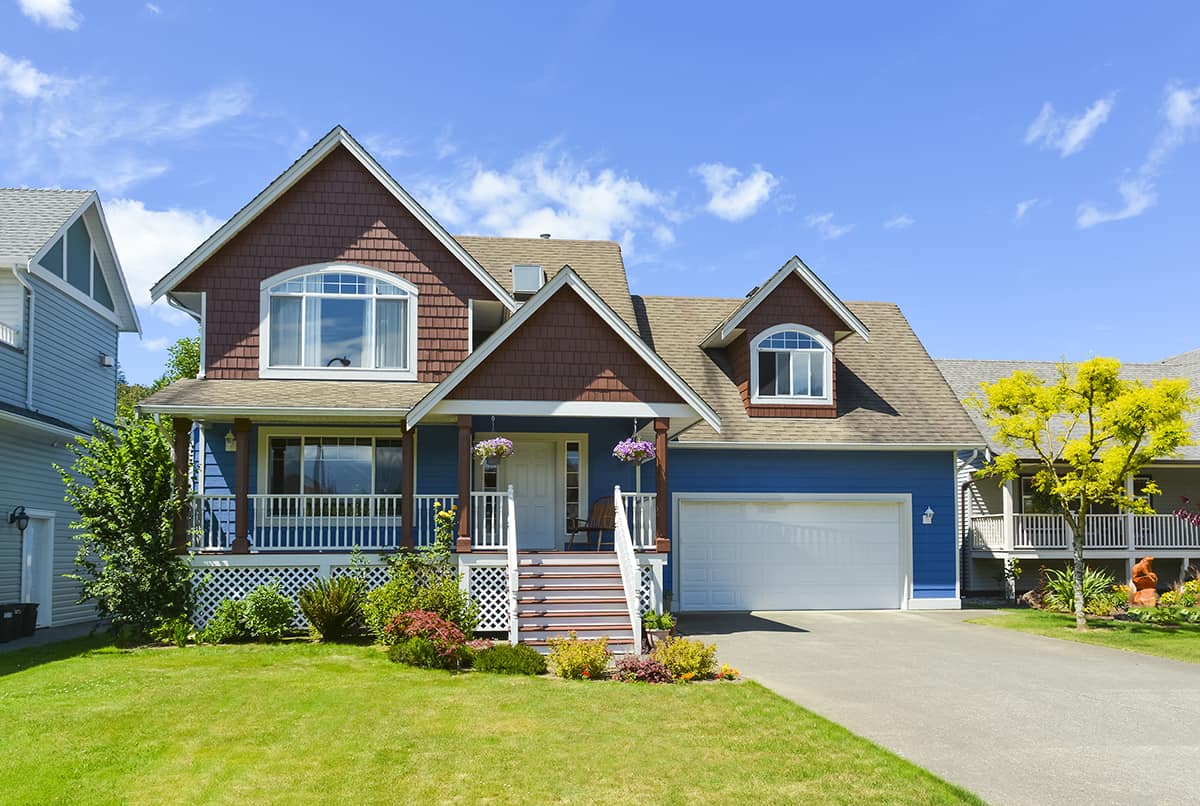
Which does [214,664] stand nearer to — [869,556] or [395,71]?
[395,71]

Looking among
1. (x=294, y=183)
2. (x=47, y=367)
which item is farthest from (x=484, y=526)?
(x=47, y=367)

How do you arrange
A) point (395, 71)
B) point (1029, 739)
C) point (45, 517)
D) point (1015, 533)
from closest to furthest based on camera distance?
point (1029, 739) → point (395, 71) → point (45, 517) → point (1015, 533)

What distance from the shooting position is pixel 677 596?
20.6 m

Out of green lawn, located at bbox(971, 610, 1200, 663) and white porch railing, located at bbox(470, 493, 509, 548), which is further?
white porch railing, located at bbox(470, 493, 509, 548)

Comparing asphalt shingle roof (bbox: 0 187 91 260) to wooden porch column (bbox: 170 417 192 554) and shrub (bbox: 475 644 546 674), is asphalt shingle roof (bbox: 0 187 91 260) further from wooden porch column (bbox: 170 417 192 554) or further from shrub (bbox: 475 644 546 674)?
shrub (bbox: 475 644 546 674)

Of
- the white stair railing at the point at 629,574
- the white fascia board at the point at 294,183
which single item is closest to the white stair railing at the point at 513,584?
the white stair railing at the point at 629,574

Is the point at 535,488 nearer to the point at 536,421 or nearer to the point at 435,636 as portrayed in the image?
the point at 536,421

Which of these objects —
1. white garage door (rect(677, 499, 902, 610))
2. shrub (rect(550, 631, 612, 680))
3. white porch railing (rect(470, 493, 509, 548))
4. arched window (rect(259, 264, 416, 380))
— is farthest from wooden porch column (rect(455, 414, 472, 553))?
white garage door (rect(677, 499, 902, 610))

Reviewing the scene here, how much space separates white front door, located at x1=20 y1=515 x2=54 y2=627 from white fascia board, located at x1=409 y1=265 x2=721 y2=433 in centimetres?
908

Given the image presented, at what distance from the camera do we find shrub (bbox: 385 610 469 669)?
12.8 meters

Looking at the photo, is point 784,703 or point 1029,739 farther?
point 784,703

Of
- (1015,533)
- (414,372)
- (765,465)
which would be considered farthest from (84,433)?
(1015,533)

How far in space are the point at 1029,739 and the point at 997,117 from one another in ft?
44.0

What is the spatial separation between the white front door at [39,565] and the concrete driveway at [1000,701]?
41.1 ft
